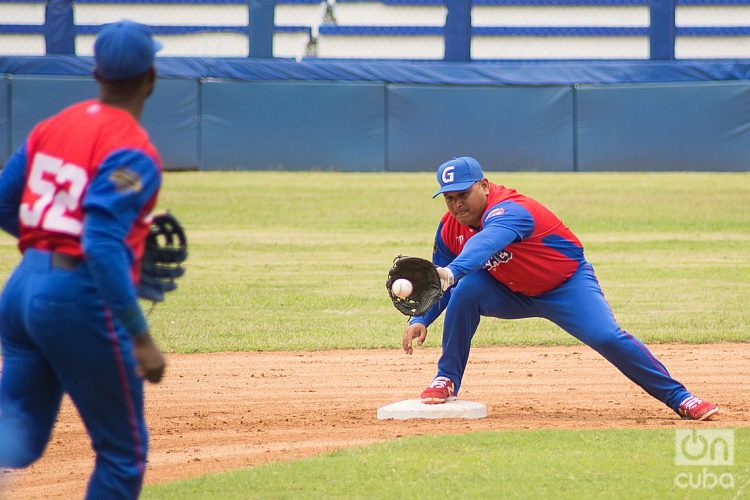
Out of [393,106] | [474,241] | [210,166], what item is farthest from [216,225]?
[474,241]

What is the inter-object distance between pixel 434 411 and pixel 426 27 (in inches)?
620

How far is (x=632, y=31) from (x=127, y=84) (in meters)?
18.7

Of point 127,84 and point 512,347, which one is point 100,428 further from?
point 512,347

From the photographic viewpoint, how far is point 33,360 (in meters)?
3.18

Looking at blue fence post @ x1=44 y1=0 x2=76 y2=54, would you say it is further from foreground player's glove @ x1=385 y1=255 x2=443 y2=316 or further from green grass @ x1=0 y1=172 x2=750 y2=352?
foreground player's glove @ x1=385 y1=255 x2=443 y2=316

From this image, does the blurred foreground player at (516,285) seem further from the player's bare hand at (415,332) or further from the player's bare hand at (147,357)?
the player's bare hand at (147,357)

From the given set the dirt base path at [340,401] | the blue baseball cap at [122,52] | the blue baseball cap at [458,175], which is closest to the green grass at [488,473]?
the dirt base path at [340,401]

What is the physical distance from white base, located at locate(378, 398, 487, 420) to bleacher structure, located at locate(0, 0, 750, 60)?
1529 cm

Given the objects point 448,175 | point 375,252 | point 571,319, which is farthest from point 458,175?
point 375,252

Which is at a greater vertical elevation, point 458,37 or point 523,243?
point 458,37

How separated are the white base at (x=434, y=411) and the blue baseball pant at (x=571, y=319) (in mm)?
193

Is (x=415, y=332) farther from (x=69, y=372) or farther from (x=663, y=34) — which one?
(x=663, y=34)

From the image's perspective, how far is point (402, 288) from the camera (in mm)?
5191

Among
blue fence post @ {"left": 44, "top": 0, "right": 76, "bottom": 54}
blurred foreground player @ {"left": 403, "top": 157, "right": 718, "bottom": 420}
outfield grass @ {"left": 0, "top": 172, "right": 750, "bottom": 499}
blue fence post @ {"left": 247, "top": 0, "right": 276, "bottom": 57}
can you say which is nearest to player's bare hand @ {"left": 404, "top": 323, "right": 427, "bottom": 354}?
blurred foreground player @ {"left": 403, "top": 157, "right": 718, "bottom": 420}
